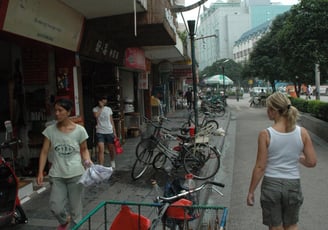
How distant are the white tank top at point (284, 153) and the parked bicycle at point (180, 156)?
4.59 meters

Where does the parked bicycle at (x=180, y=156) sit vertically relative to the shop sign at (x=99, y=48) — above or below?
below

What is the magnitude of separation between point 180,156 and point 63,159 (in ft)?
14.3

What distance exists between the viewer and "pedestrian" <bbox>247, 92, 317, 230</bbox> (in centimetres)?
345

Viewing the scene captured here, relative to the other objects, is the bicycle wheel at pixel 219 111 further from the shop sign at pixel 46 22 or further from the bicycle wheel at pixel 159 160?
the shop sign at pixel 46 22

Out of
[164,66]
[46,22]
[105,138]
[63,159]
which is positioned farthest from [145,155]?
[164,66]

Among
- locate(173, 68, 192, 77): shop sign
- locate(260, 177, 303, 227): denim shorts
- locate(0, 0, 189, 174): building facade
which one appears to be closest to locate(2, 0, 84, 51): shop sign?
locate(0, 0, 189, 174): building facade

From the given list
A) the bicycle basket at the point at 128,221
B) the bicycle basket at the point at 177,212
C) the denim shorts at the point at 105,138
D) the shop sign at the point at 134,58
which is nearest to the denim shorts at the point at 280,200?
the bicycle basket at the point at 177,212

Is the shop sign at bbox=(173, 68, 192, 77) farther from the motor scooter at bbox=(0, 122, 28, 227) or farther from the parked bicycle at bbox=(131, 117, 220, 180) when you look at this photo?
the motor scooter at bbox=(0, 122, 28, 227)

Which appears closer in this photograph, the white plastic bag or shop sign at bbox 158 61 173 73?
the white plastic bag

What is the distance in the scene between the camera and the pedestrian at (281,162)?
11.3 feet

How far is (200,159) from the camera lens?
8414 mm

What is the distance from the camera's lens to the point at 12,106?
774 cm

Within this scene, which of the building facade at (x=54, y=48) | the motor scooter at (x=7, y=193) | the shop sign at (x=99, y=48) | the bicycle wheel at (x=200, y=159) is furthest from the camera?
Result: the shop sign at (x=99, y=48)

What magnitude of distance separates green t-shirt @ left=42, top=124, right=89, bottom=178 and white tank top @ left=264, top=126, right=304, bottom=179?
2019 mm
